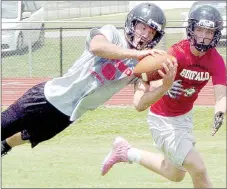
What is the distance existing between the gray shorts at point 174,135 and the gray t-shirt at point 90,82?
0.99 m

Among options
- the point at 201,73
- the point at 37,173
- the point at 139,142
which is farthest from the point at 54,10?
the point at 201,73

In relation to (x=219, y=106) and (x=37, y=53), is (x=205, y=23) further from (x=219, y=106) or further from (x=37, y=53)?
(x=37, y=53)

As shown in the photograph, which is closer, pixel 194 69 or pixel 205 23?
pixel 205 23

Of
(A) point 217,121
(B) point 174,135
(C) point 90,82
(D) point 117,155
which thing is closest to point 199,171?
(B) point 174,135

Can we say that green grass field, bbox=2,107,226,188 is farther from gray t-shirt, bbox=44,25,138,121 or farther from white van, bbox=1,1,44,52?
white van, bbox=1,1,44,52

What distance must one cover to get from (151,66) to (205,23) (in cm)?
109

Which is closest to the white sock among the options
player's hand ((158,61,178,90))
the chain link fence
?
player's hand ((158,61,178,90))

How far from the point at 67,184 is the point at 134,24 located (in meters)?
2.73

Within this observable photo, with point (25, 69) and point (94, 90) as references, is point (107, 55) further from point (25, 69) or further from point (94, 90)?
point (25, 69)

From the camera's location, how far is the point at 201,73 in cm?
664

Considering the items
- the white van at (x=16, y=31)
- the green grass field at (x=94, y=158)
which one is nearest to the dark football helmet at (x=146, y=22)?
the green grass field at (x=94, y=158)

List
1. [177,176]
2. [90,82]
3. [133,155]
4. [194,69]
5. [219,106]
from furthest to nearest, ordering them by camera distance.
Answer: [133,155], [177,176], [194,69], [219,106], [90,82]

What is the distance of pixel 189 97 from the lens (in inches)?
266

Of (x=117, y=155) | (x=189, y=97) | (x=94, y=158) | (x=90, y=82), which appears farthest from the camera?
(x=94, y=158)
